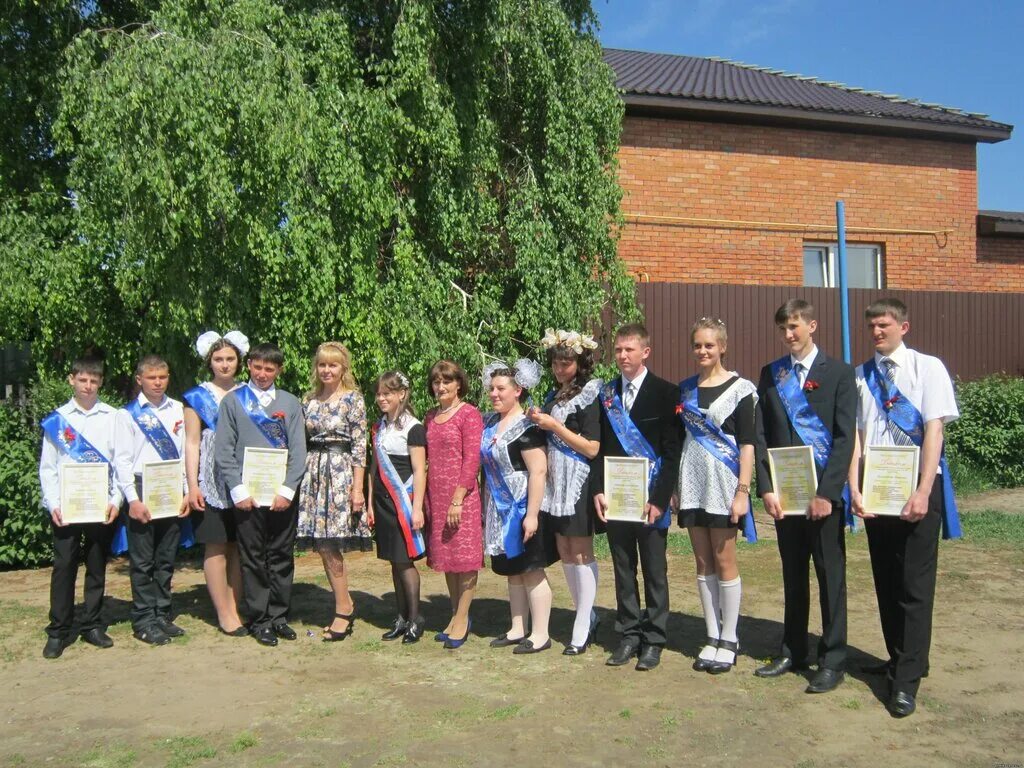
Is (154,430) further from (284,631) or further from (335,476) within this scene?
(284,631)

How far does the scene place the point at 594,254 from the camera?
959cm

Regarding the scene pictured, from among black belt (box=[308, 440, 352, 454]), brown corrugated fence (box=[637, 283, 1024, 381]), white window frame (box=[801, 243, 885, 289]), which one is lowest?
black belt (box=[308, 440, 352, 454])

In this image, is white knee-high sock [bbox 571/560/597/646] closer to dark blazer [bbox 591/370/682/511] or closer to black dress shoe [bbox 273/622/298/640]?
dark blazer [bbox 591/370/682/511]

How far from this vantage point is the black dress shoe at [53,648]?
577cm

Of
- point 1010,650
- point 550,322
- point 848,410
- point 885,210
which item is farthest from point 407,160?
point 885,210

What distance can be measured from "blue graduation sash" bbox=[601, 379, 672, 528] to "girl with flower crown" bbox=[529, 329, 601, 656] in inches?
3.5

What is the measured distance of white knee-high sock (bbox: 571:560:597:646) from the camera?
18.4 ft

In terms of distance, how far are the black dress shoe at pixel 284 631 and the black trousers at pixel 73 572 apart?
107 cm

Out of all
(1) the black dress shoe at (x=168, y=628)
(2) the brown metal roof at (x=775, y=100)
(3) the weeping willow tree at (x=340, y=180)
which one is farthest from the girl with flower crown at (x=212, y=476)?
(2) the brown metal roof at (x=775, y=100)

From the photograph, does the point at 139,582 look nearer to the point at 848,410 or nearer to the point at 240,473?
the point at 240,473

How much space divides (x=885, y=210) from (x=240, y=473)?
1195 centimetres

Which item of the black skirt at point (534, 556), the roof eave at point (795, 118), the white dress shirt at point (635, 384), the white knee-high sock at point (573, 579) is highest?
the roof eave at point (795, 118)

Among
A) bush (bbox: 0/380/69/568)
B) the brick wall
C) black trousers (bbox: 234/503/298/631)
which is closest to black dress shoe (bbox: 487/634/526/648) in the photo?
black trousers (bbox: 234/503/298/631)

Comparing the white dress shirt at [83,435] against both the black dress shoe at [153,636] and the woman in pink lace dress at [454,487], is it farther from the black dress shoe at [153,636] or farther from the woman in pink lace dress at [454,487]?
the woman in pink lace dress at [454,487]
